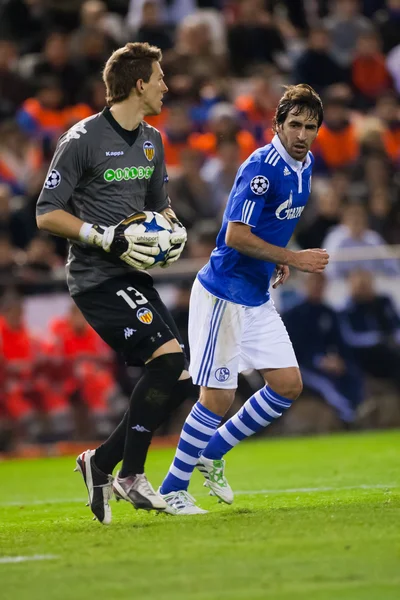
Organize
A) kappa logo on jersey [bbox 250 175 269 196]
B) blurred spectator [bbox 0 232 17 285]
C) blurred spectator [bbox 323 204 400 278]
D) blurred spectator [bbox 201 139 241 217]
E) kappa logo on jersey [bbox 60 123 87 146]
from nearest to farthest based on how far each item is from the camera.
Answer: kappa logo on jersey [bbox 60 123 87 146] → kappa logo on jersey [bbox 250 175 269 196] → blurred spectator [bbox 0 232 17 285] → blurred spectator [bbox 323 204 400 278] → blurred spectator [bbox 201 139 241 217]

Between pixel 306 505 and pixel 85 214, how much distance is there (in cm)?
212

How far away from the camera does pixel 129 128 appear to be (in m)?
6.70

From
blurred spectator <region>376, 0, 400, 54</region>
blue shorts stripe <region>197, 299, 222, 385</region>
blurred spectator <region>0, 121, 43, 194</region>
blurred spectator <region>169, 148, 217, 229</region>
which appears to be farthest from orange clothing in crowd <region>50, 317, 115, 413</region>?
blurred spectator <region>376, 0, 400, 54</region>

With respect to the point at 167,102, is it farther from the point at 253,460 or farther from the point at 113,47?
the point at 253,460

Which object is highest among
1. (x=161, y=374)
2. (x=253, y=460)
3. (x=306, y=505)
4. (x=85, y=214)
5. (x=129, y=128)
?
(x=129, y=128)

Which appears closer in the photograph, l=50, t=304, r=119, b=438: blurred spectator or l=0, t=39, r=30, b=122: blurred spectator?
l=50, t=304, r=119, b=438: blurred spectator

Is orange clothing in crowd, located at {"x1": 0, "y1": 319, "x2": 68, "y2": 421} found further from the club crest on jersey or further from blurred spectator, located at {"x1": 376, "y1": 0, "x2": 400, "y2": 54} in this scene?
blurred spectator, located at {"x1": 376, "y1": 0, "x2": 400, "y2": 54}

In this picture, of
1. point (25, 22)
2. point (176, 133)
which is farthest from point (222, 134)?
point (25, 22)

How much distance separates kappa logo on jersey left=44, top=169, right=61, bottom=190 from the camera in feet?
20.9

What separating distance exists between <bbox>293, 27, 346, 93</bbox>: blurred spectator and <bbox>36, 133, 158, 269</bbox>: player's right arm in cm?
1064

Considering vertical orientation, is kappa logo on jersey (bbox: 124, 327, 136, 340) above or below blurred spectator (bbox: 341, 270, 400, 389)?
above

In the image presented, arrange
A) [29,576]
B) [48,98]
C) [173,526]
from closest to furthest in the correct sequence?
[29,576]
[173,526]
[48,98]

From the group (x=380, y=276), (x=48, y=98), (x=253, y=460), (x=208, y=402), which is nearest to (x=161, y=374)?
(x=208, y=402)

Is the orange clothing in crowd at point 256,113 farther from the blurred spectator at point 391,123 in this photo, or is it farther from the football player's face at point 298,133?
the football player's face at point 298,133
